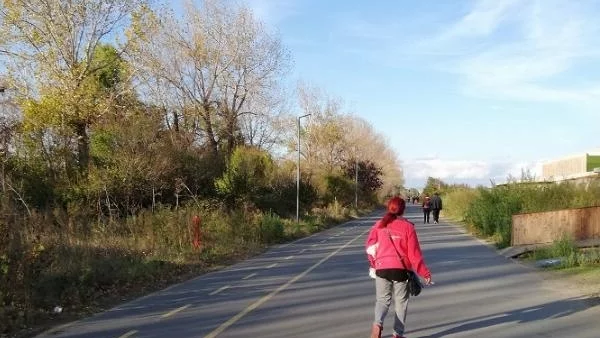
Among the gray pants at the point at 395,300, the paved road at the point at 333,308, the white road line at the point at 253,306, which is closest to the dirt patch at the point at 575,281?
the paved road at the point at 333,308

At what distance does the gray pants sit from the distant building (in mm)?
32491

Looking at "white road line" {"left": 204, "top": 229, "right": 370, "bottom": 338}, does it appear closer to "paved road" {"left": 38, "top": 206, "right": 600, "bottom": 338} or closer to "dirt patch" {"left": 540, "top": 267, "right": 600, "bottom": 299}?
"paved road" {"left": 38, "top": 206, "right": 600, "bottom": 338}

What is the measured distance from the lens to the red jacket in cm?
677

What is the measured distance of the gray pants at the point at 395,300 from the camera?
22.6ft

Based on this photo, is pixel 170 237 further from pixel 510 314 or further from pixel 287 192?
pixel 287 192

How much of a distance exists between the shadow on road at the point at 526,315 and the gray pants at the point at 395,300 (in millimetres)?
805

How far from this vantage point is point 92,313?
9.68 metres

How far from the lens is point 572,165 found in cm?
5094

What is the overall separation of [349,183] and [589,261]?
50.2 meters

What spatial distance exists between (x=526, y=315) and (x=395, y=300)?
2.98m

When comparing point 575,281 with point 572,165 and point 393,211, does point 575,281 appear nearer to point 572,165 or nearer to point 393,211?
point 393,211

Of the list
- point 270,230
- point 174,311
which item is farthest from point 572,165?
point 174,311

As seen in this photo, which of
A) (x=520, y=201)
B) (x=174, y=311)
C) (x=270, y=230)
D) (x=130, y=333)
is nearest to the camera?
(x=130, y=333)

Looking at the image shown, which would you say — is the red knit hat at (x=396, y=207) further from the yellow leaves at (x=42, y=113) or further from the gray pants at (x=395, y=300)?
the yellow leaves at (x=42, y=113)
